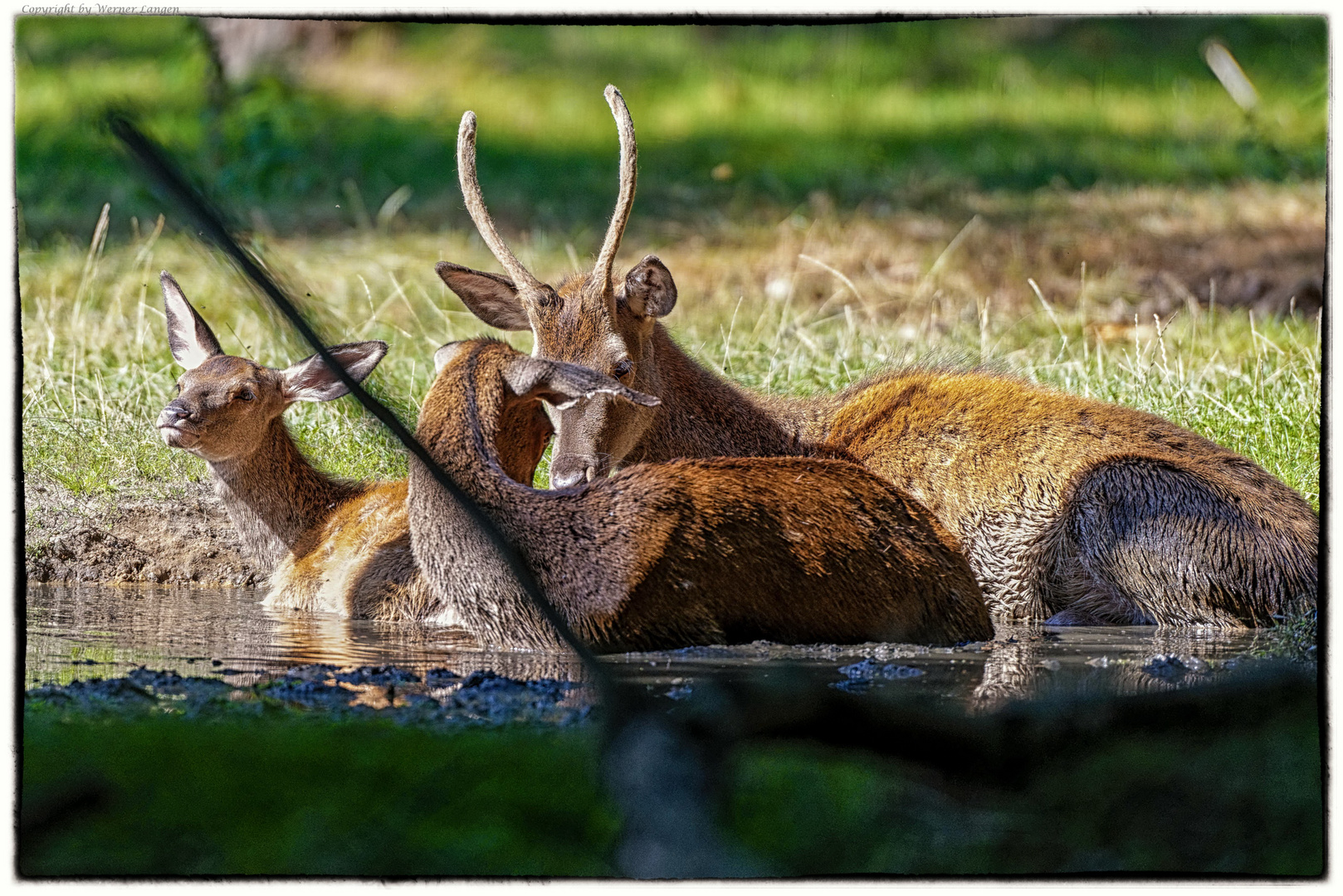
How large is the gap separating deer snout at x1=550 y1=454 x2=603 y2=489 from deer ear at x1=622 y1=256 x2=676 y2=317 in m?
0.69

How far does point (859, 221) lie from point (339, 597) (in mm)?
5910

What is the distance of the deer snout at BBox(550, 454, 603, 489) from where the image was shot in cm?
568

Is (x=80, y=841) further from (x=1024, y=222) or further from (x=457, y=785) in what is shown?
(x=1024, y=222)

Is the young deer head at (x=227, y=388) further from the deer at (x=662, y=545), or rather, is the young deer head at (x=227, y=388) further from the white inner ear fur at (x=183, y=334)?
the deer at (x=662, y=545)

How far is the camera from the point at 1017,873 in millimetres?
4062

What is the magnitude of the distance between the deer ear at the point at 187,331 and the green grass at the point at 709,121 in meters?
3.25

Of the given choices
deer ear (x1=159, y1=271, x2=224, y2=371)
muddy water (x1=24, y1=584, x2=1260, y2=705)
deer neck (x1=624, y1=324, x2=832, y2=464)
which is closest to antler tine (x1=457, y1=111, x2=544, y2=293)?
deer neck (x1=624, y1=324, x2=832, y2=464)

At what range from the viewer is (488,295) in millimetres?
6410

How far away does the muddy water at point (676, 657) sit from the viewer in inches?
195

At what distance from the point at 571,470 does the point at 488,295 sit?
1.01 m

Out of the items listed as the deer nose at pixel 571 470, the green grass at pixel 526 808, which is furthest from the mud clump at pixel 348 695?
the deer nose at pixel 571 470

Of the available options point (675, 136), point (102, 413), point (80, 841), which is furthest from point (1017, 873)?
point (675, 136)

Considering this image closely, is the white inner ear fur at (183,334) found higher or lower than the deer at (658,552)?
higher

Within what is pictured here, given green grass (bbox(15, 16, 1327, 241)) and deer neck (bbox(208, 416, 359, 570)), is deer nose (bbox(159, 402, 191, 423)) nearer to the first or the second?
deer neck (bbox(208, 416, 359, 570))
